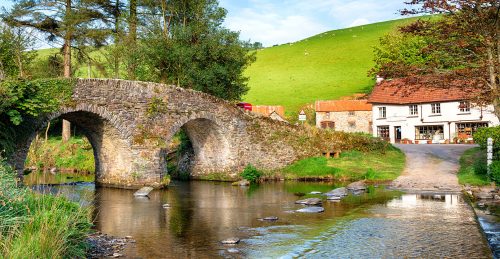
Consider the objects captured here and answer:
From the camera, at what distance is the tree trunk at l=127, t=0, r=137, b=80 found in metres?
36.3

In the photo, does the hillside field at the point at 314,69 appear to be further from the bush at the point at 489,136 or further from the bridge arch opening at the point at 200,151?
the bush at the point at 489,136

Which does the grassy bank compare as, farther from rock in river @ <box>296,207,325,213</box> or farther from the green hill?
the green hill

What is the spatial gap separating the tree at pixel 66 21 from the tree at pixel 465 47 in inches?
866

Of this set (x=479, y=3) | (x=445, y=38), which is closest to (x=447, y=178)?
(x=445, y=38)

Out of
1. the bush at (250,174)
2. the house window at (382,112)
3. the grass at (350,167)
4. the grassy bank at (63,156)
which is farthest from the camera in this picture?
the house window at (382,112)

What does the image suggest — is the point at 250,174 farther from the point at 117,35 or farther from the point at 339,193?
the point at 117,35

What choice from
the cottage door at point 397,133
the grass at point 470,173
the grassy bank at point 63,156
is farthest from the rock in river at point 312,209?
the cottage door at point 397,133

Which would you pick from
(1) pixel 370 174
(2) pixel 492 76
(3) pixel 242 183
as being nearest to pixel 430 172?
(1) pixel 370 174

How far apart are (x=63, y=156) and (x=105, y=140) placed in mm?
14446

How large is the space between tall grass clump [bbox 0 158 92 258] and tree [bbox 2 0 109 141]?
24832mm

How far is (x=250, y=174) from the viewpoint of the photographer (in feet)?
96.8

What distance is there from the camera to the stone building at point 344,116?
6122 centimetres

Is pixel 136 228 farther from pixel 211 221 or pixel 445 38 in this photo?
pixel 445 38

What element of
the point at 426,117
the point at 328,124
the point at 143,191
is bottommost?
the point at 143,191
